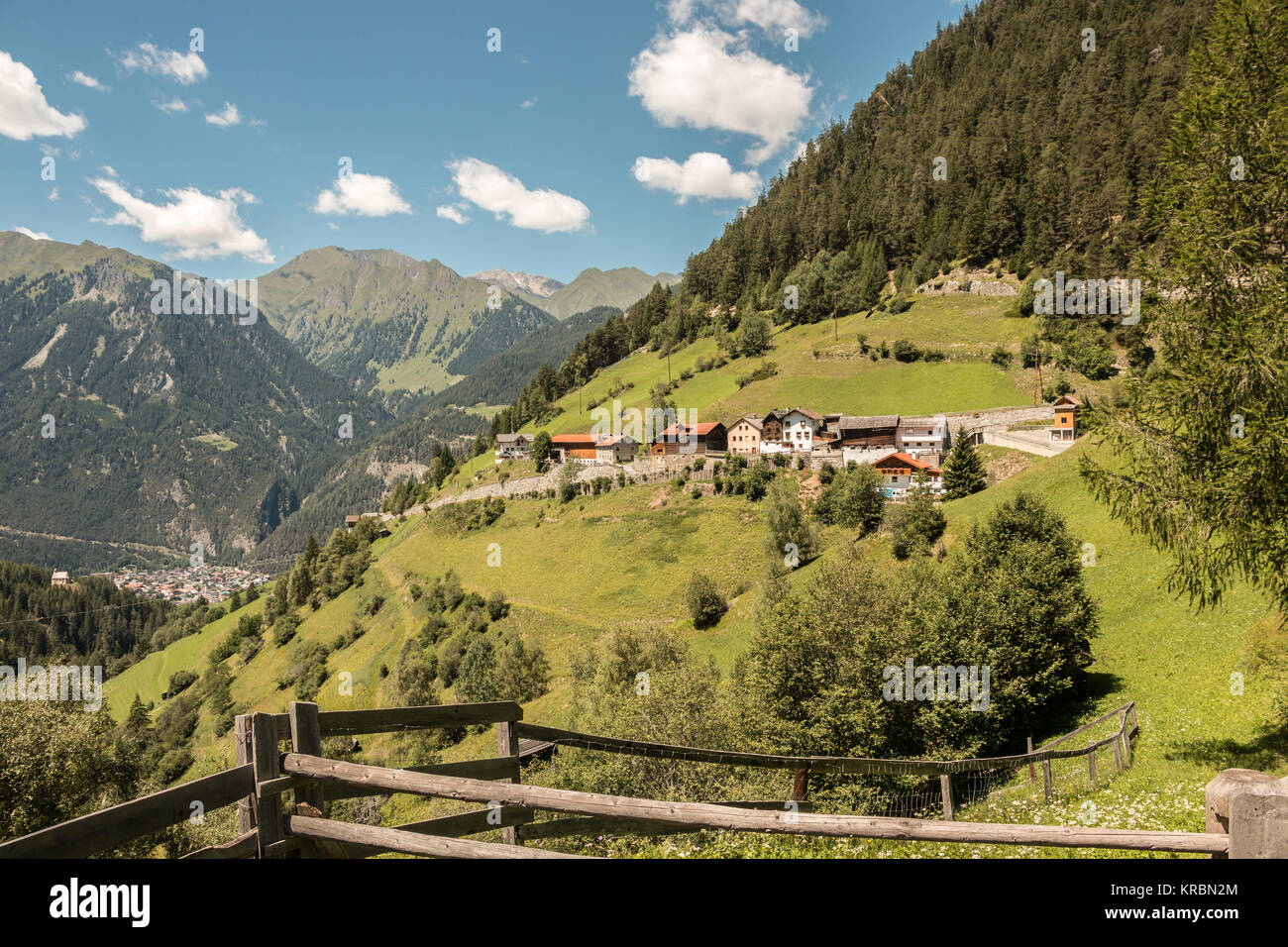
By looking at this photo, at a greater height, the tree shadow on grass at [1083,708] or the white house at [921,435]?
the white house at [921,435]

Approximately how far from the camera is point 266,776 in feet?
16.5

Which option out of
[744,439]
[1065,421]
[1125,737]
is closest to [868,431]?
[744,439]

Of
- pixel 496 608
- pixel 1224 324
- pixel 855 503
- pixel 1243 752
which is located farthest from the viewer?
pixel 496 608

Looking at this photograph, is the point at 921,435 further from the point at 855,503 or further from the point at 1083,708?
the point at 1083,708

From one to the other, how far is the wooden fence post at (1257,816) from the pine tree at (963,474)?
60084 mm

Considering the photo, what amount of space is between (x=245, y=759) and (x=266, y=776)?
21 cm

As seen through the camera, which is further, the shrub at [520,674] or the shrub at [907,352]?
the shrub at [907,352]

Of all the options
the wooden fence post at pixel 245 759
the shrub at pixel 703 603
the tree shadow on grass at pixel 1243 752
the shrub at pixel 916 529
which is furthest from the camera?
the shrub at pixel 703 603

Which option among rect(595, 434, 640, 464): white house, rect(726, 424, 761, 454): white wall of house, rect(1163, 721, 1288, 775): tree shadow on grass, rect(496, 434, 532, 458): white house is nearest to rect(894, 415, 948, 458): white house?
rect(726, 424, 761, 454): white wall of house

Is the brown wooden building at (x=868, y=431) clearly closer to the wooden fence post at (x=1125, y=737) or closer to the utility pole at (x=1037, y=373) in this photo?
the utility pole at (x=1037, y=373)

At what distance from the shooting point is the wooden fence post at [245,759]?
4.84 meters

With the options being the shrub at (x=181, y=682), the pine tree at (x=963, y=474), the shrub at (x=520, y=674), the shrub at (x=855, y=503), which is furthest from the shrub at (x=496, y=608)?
the shrub at (x=181, y=682)

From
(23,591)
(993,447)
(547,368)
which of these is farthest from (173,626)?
(993,447)
